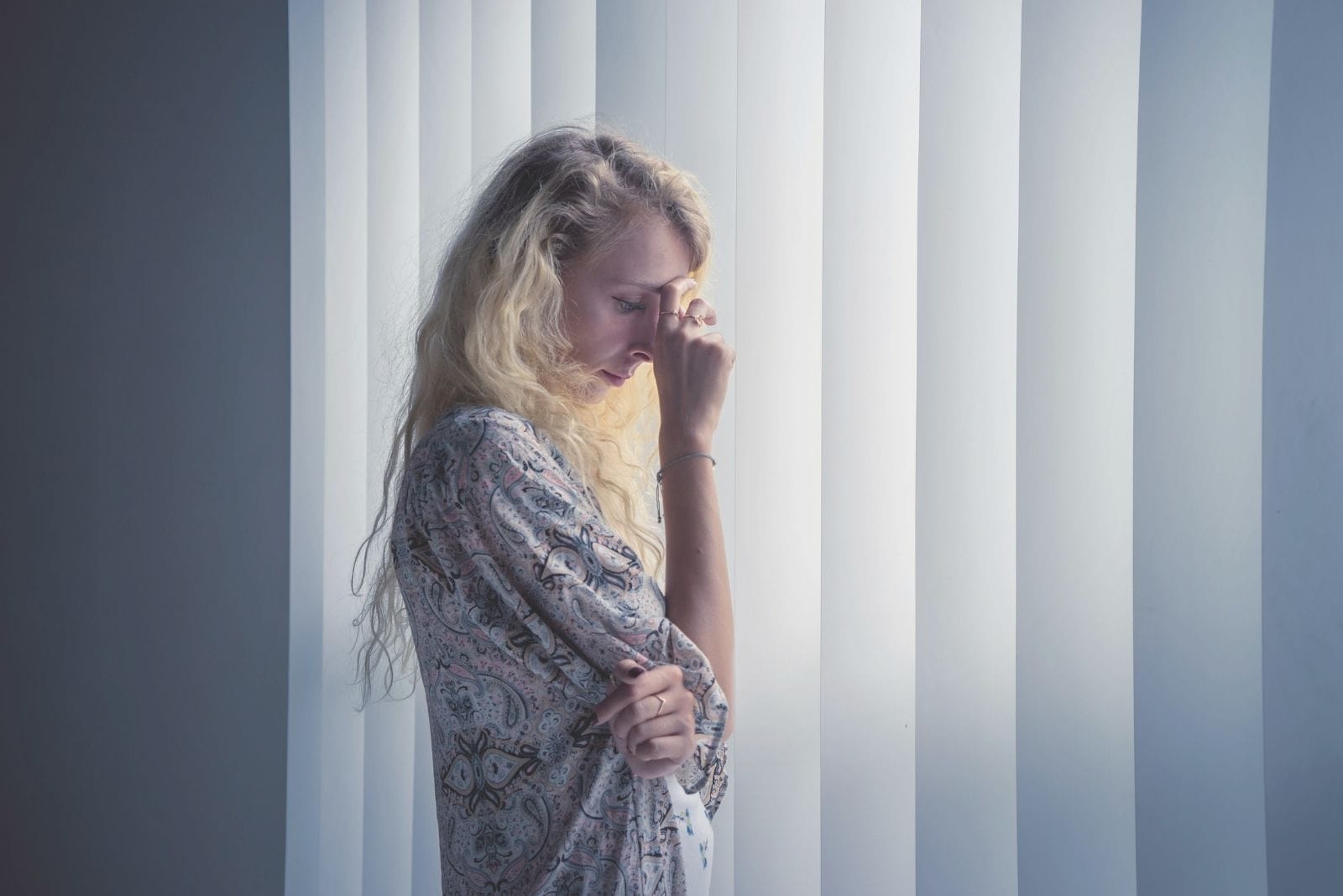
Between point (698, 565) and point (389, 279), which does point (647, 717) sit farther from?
point (389, 279)

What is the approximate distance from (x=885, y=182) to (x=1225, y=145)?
12.6 inches

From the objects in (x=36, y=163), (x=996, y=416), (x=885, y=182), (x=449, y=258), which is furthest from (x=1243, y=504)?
(x=36, y=163)

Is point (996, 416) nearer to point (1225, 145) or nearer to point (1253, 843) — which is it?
point (1225, 145)

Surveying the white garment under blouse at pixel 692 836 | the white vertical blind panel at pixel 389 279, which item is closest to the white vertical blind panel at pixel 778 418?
the white garment under blouse at pixel 692 836

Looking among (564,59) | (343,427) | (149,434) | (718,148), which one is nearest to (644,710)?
(718,148)

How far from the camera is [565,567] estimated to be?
0.79 meters

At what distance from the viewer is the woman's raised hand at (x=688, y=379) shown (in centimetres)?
94

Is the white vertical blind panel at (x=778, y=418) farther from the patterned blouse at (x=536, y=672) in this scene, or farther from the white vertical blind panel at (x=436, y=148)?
the white vertical blind panel at (x=436, y=148)

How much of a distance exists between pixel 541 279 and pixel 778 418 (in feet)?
1.02

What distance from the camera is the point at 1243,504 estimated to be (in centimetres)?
→ 72

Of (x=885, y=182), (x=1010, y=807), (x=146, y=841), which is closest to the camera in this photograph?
(x=1010, y=807)

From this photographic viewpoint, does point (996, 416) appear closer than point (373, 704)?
Yes

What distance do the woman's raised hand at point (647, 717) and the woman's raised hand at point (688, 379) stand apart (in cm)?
24

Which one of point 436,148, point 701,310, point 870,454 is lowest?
point 870,454
